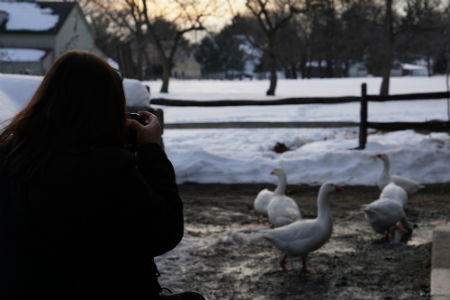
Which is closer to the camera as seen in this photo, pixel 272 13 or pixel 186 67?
pixel 272 13

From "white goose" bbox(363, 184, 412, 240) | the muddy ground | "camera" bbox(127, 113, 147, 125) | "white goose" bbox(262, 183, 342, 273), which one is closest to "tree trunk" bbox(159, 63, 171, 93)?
the muddy ground

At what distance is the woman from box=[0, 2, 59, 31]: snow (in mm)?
36322

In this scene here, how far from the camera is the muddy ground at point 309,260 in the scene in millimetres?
5020

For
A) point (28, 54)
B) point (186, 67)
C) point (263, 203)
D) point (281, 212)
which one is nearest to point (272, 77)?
point (28, 54)

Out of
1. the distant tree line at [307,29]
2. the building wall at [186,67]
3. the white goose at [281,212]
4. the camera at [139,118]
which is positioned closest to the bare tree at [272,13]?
the distant tree line at [307,29]

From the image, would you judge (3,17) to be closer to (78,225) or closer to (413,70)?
(78,225)

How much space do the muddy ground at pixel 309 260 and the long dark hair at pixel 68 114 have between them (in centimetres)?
344

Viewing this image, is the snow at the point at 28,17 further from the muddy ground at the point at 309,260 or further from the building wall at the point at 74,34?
the muddy ground at the point at 309,260

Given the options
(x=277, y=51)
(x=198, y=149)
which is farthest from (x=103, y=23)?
(x=198, y=149)

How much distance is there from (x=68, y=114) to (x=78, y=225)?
1.15ft

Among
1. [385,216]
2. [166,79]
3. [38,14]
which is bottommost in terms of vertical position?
[385,216]

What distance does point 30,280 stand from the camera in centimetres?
171

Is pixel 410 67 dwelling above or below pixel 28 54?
above

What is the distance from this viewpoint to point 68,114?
173cm
